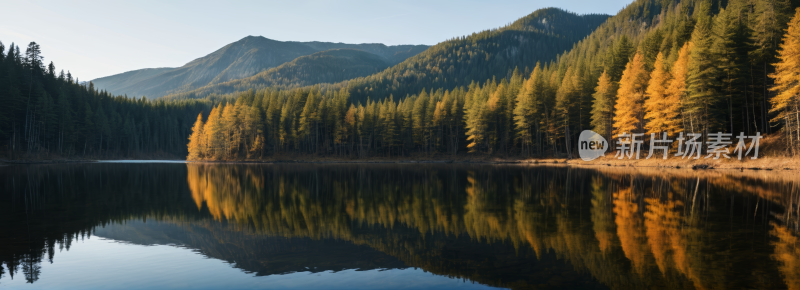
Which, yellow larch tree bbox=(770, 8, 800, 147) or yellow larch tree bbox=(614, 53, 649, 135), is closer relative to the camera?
yellow larch tree bbox=(770, 8, 800, 147)

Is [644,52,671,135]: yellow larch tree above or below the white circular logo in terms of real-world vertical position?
above

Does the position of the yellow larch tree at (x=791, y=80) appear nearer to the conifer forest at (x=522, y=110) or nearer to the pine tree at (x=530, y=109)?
the conifer forest at (x=522, y=110)

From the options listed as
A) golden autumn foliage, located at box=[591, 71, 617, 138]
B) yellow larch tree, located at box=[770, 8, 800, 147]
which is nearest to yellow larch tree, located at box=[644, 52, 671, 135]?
golden autumn foliage, located at box=[591, 71, 617, 138]

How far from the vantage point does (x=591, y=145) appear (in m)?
61.9

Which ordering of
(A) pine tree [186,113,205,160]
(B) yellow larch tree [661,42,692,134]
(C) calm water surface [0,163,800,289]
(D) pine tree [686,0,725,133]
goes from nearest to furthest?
(C) calm water surface [0,163,800,289] < (D) pine tree [686,0,725,133] < (B) yellow larch tree [661,42,692,134] < (A) pine tree [186,113,205,160]

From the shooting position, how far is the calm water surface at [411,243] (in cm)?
798

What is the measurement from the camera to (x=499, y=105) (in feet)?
266

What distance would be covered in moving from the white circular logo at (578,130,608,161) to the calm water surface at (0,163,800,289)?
134 feet

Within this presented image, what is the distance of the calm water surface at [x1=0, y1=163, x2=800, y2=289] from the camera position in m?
7.98

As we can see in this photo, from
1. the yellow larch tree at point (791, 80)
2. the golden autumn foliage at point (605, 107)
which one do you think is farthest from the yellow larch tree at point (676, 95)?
the golden autumn foliage at point (605, 107)

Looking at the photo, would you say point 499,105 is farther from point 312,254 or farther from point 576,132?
point 312,254

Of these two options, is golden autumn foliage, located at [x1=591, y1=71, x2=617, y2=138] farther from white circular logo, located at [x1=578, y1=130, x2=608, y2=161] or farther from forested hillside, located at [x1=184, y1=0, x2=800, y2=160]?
white circular logo, located at [x1=578, y1=130, x2=608, y2=161]

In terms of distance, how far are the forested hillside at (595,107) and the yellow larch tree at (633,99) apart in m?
0.14

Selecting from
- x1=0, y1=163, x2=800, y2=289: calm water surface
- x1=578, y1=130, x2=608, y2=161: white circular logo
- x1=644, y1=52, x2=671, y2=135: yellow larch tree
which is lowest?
x1=0, y1=163, x2=800, y2=289: calm water surface
